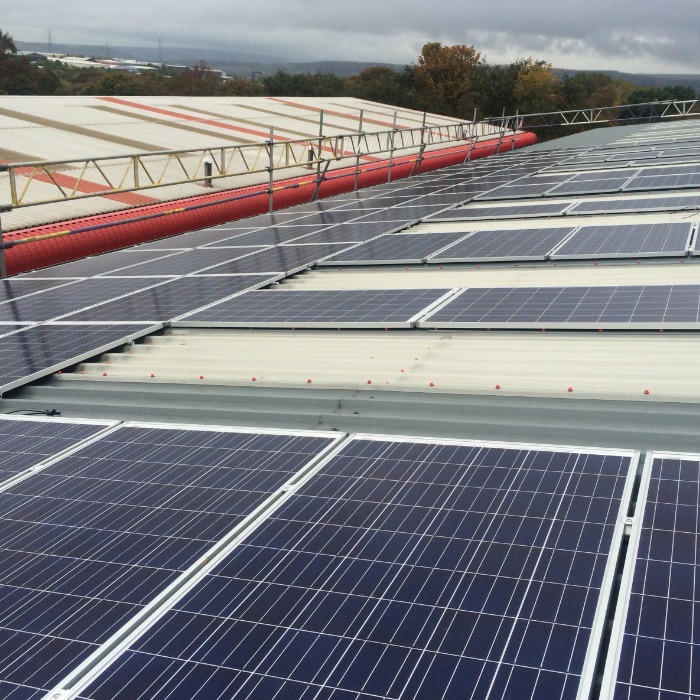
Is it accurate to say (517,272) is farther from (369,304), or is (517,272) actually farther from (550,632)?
(550,632)

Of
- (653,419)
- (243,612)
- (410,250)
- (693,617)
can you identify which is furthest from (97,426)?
(410,250)

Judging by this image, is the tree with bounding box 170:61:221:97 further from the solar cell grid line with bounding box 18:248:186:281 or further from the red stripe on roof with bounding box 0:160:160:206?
the solar cell grid line with bounding box 18:248:186:281

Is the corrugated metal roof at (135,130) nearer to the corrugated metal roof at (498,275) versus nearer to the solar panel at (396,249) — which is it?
the solar panel at (396,249)

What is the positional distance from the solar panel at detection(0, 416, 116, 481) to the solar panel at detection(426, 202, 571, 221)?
1328cm

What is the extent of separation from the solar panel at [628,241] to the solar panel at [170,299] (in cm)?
545

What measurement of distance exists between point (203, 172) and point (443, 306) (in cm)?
2497

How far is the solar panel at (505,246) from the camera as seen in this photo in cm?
1480

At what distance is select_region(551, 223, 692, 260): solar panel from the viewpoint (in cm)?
1384

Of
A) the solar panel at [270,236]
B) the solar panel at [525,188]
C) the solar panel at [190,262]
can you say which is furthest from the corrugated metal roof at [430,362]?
the solar panel at [525,188]

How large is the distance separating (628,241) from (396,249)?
14.6 feet

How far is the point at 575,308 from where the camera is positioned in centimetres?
1103

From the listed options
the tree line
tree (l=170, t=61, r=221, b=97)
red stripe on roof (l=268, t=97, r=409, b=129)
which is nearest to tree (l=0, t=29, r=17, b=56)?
the tree line

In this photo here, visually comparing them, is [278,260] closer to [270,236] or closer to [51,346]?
[270,236]

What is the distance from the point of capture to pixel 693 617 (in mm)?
4688
